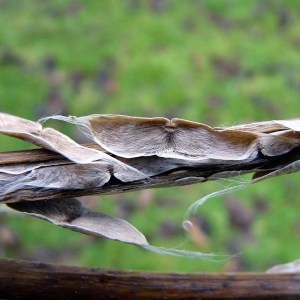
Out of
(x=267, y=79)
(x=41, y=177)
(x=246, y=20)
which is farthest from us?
(x=246, y=20)

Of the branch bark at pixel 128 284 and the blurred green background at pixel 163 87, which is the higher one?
the blurred green background at pixel 163 87

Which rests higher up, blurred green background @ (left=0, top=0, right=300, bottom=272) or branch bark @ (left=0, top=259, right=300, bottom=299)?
blurred green background @ (left=0, top=0, right=300, bottom=272)

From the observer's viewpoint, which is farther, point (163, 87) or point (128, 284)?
point (163, 87)

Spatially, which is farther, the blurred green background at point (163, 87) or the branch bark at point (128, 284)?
the blurred green background at point (163, 87)

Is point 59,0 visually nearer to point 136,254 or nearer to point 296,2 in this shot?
point 296,2

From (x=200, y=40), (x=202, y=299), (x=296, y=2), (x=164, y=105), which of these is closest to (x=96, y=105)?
(x=164, y=105)

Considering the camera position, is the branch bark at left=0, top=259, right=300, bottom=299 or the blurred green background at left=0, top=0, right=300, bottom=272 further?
the blurred green background at left=0, top=0, right=300, bottom=272

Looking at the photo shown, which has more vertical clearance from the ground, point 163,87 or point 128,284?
point 163,87

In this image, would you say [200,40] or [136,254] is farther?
[200,40]
